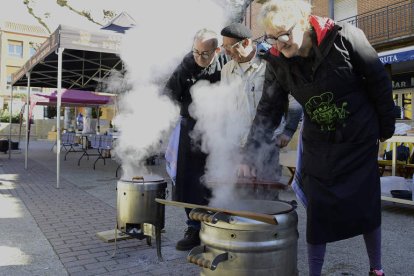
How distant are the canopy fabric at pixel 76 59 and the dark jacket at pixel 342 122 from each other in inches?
197

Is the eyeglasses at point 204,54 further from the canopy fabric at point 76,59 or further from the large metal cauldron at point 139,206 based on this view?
the canopy fabric at point 76,59

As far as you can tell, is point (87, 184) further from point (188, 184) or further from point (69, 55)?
point (188, 184)

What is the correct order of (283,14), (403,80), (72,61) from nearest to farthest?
(283,14) < (72,61) < (403,80)

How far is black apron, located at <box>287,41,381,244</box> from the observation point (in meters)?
1.83

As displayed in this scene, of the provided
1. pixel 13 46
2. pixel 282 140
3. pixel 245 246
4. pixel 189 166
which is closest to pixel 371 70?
pixel 282 140

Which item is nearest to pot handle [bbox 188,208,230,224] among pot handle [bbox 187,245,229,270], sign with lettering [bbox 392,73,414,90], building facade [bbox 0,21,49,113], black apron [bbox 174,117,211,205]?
pot handle [bbox 187,245,229,270]

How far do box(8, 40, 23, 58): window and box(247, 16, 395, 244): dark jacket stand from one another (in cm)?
4902

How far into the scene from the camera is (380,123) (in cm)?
194

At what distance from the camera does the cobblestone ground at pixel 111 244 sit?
2.86 meters

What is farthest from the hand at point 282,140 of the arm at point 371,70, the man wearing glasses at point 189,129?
the man wearing glasses at point 189,129

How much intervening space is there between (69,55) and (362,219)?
7930 mm

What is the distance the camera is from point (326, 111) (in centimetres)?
184

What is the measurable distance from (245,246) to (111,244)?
2.25 m

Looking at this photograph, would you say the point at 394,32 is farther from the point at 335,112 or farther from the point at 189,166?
the point at 335,112
